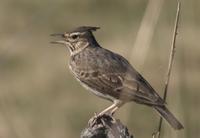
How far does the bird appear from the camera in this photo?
8.34m

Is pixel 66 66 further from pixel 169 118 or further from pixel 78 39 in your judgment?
pixel 169 118

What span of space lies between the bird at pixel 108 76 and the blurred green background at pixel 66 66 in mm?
534

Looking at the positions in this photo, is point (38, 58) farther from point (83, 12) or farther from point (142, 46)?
point (142, 46)

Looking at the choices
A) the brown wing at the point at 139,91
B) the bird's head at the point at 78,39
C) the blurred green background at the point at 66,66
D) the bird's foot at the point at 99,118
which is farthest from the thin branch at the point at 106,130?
the bird's head at the point at 78,39

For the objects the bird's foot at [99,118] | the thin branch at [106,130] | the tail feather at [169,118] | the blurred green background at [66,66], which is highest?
the thin branch at [106,130]

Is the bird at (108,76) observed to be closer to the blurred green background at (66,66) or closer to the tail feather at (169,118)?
the tail feather at (169,118)

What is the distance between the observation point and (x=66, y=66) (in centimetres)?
1778

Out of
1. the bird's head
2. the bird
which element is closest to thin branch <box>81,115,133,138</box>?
the bird

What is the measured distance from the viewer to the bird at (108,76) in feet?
27.3

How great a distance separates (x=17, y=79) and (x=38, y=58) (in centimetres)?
133

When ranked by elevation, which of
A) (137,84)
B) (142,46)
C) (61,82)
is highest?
(142,46)

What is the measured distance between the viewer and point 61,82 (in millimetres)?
17359

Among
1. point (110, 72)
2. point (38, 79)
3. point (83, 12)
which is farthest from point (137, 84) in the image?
point (83, 12)

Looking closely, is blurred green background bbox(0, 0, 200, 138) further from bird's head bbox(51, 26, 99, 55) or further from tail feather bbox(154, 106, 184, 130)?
bird's head bbox(51, 26, 99, 55)
